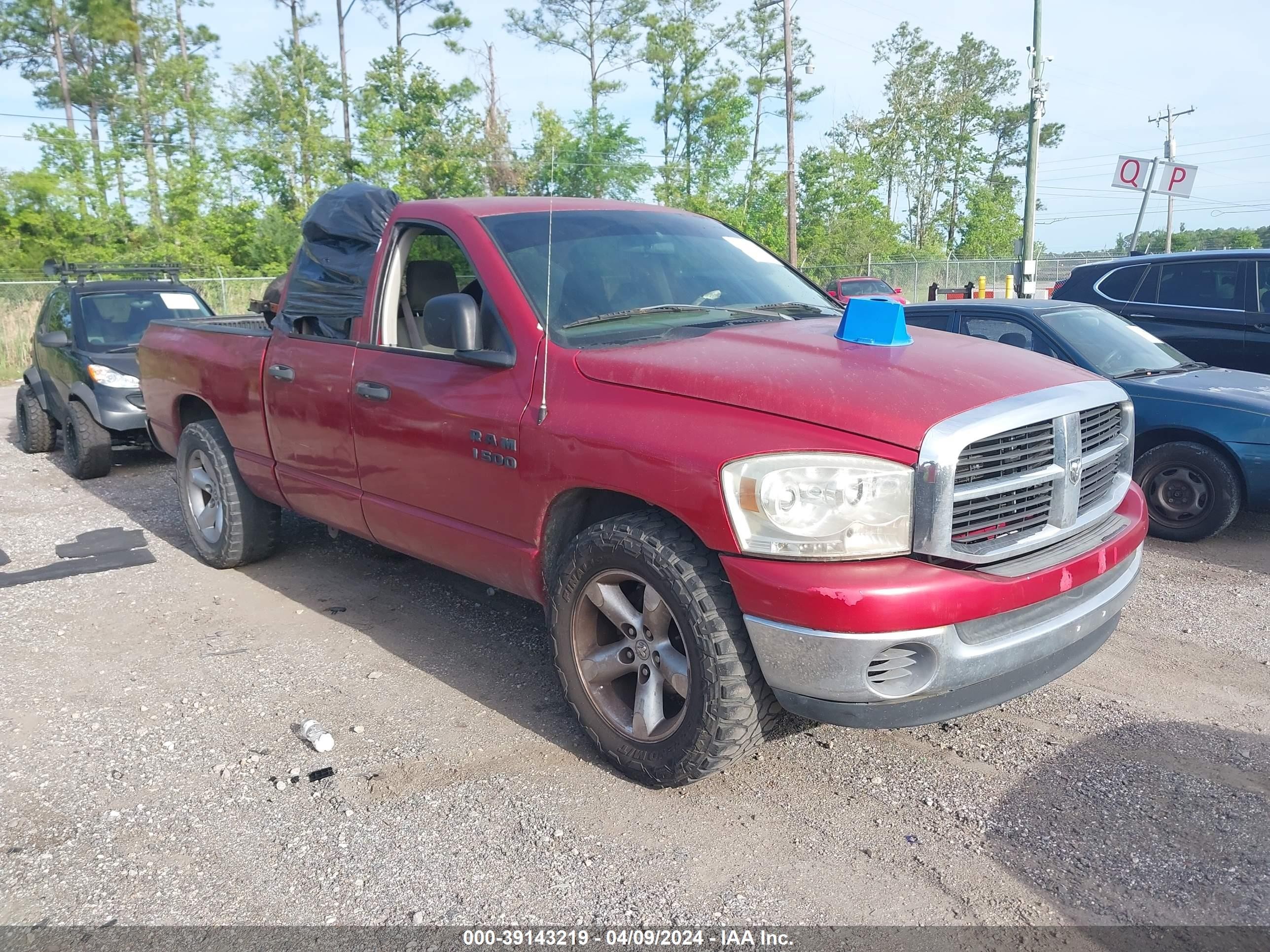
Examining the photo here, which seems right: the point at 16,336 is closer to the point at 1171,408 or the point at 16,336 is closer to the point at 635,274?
the point at 635,274

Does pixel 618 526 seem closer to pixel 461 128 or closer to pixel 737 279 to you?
pixel 737 279

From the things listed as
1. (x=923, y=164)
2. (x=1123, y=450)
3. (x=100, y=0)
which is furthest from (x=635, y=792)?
(x=923, y=164)

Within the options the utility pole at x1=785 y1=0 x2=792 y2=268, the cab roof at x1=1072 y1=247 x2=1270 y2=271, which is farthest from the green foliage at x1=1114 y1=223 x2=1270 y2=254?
the cab roof at x1=1072 y1=247 x2=1270 y2=271

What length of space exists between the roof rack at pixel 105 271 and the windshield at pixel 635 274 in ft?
25.6

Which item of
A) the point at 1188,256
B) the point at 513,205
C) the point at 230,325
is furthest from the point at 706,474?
the point at 1188,256

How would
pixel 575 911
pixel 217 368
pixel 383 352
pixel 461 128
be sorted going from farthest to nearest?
pixel 461 128, pixel 217 368, pixel 383 352, pixel 575 911

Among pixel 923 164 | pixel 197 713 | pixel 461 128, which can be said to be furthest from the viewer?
pixel 923 164

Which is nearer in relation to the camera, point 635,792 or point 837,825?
point 837,825

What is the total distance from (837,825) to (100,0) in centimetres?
4073

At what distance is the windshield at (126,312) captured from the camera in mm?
9250

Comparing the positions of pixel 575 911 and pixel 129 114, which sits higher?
pixel 129 114

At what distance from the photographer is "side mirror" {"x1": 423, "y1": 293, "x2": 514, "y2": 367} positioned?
11.5 ft

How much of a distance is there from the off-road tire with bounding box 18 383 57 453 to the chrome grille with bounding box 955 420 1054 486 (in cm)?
1014

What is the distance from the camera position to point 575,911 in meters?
2.61
